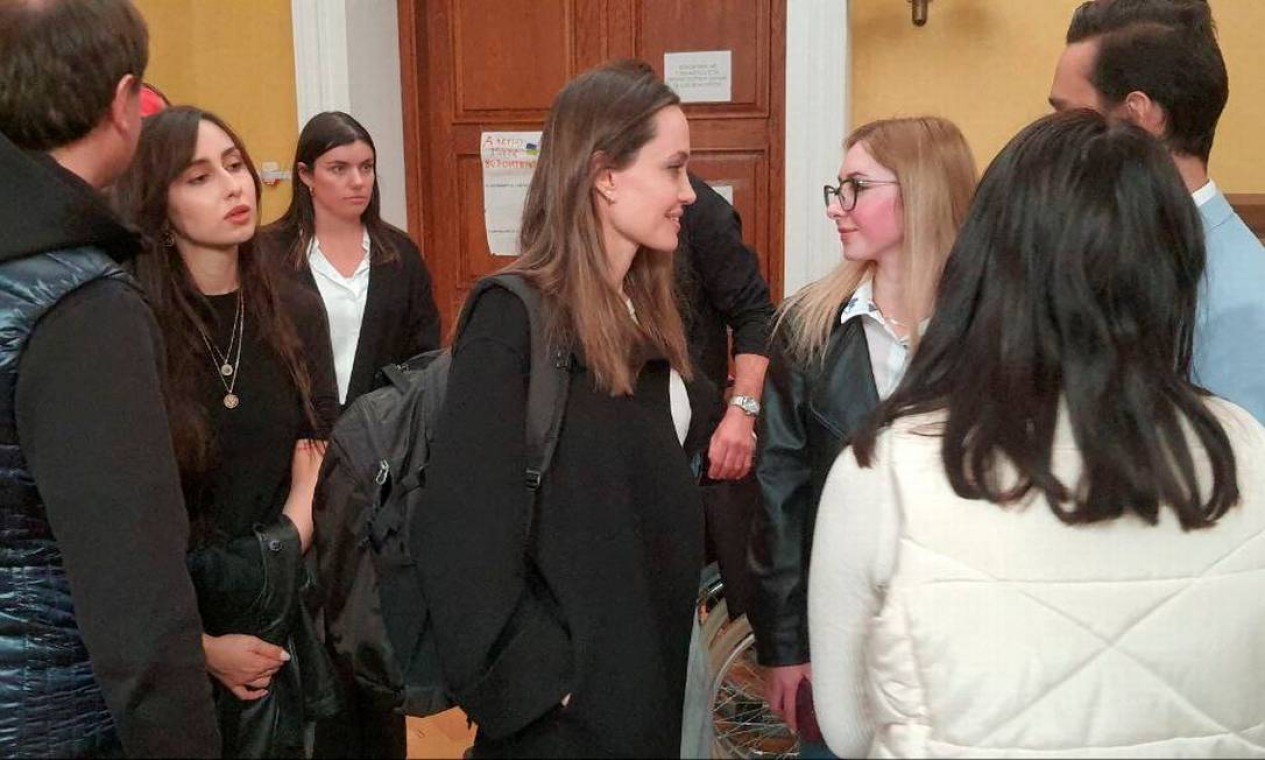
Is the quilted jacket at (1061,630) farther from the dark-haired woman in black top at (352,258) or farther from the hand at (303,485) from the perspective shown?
the dark-haired woman in black top at (352,258)

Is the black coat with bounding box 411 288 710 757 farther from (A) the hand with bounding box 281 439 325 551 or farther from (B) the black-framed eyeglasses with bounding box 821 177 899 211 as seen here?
(B) the black-framed eyeglasses with bounding box 821 177 899 211

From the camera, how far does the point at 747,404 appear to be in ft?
8.63

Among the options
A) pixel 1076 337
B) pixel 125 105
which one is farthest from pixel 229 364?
pixel 1076 337

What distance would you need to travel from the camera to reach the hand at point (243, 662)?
173 centimetres

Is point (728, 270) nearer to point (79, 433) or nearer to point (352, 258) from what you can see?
point (352, 258)

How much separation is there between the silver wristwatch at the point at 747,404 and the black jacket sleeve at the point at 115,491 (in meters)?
1.55

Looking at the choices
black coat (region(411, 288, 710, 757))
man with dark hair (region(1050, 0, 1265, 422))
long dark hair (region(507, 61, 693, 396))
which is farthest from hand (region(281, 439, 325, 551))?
man with dark hair (region(1050, 0, 1265, 422))

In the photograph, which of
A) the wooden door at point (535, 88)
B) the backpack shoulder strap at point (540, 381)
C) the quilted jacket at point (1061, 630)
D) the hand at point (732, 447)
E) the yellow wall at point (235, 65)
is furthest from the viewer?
the yellow wall at point (235, 65)

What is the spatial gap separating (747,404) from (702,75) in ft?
5.06

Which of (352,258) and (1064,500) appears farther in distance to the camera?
(352,258)

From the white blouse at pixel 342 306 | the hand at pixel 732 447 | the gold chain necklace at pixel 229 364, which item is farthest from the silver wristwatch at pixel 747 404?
the gold chain necklace at pixel 229 364

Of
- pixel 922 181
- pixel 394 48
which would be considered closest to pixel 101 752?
pixel 922 181

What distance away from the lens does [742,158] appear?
3766mm

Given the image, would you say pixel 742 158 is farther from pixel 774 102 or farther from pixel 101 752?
pixel 101 752
